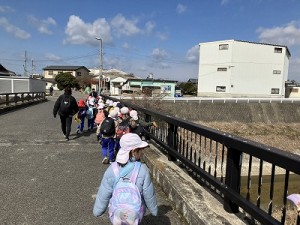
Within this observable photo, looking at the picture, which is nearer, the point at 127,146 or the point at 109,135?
the point at 127,146

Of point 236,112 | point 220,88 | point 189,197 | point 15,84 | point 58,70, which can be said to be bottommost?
point 236,112

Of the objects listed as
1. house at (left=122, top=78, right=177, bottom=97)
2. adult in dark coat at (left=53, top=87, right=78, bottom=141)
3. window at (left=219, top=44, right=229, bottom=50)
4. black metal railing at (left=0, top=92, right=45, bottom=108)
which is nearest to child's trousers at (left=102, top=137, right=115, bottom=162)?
adult in dark coat at (left=53, top=87, right=78, bottom=141)

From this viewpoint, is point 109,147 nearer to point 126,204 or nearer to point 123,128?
point 123,128

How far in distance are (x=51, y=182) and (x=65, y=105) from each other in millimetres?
4151

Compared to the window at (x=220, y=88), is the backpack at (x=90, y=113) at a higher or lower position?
lower

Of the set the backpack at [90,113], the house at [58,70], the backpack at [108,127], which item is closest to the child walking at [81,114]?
the backpack at [90,113]

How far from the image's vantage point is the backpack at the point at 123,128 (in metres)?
6.04

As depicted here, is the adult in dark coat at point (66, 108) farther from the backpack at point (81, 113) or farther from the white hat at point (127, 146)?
the white hat at point (127, 146)

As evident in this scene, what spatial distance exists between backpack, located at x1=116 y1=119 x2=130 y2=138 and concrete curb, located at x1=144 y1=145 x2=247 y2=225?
0.91m

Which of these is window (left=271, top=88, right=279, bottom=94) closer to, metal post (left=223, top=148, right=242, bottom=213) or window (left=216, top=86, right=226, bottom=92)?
window (left=216, top=86, right=226, bottom=92)

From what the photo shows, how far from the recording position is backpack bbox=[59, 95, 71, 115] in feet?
29.2

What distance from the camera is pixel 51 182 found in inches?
201

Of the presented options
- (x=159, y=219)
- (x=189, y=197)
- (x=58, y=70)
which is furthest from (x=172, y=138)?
(x=58, y=70)

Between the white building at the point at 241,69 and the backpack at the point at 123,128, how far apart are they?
47.1 meters
